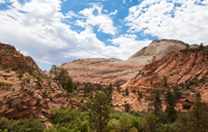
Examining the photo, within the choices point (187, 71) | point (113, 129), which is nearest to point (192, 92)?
point (187, 71)

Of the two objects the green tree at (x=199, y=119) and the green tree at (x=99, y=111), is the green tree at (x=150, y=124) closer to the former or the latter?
the green tree at (x=199, y=119)

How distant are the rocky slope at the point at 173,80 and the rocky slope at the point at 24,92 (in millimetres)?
32318

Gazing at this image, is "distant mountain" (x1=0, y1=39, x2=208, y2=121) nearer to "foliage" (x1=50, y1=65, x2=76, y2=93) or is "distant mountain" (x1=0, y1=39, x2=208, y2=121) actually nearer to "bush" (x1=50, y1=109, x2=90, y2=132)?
"bush" (x1=50, y1=109, x2=90, y2=132)

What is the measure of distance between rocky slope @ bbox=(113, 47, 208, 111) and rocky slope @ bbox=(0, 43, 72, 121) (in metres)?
32.3

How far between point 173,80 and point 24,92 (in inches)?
2732

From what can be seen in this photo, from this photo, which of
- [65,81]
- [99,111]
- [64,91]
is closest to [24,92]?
[64,91]

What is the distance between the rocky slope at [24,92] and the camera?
82.2m

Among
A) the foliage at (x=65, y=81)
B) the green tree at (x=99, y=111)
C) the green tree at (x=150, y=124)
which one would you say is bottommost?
the green tree at (x=150, y=124)

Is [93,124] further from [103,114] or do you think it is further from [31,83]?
[31,83]

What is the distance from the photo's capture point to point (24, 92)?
8606 centimetres

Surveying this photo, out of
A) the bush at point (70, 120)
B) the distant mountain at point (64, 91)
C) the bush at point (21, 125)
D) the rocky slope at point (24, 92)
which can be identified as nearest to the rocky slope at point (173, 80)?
the distant mountain at point (64, 91)

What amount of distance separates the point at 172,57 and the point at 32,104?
83656 millimetres

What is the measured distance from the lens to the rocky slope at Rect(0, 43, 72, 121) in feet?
270

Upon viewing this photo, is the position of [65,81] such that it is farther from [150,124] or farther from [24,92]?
[150,124]
